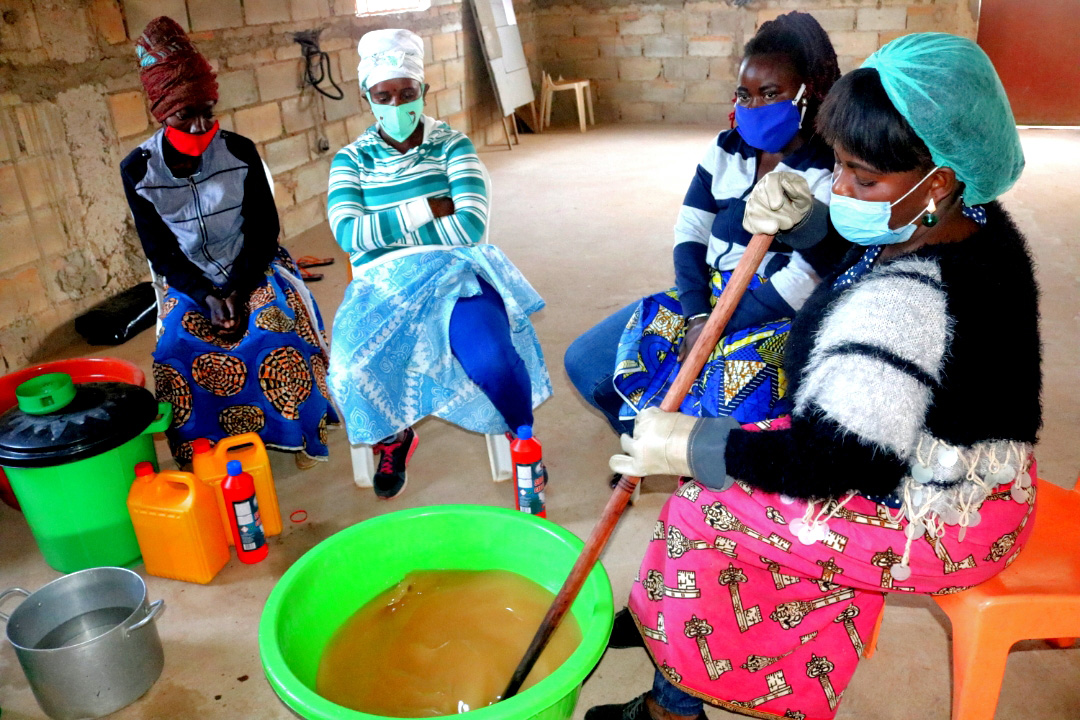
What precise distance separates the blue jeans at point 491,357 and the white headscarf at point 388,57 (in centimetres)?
65

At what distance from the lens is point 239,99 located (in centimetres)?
461

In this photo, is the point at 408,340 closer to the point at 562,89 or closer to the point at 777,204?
the point at 777,204

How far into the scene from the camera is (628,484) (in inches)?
55.2

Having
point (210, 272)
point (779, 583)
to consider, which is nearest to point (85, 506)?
point (210, 272)

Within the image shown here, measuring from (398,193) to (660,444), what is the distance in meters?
1.34

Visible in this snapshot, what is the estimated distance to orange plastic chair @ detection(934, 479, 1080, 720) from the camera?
135cm

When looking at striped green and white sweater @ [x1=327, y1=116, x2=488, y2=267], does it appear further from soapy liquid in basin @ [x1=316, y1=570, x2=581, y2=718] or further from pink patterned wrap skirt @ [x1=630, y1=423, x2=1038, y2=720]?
pink patterned wrap skirt @ [x1=630, y1=423, x2=1038, y2=720]

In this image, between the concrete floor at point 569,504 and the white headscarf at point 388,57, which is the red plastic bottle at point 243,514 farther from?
the white headscarf at point 388,57

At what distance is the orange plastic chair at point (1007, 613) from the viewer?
135 centimetres

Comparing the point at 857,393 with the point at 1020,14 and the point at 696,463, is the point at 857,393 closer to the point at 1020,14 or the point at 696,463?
the point at 696,463

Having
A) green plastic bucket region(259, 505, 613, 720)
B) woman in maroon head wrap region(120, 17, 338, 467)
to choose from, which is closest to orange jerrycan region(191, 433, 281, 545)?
woman in maroon head wrap region(120, 17, 338, 467)

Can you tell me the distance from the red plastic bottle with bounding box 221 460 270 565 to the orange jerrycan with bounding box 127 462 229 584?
0.05m

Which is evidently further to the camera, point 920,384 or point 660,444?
point 660,444

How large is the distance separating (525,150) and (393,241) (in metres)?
5.73
